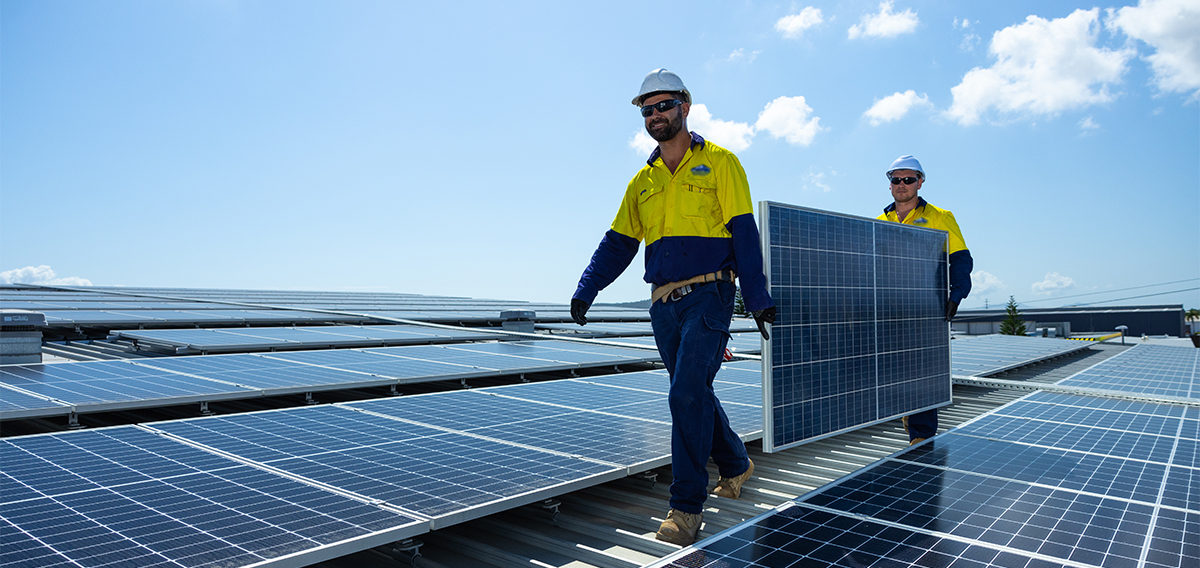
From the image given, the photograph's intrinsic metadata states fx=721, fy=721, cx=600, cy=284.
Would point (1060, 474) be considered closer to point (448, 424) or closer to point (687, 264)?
point (687, 264)

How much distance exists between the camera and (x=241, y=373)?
7.86m

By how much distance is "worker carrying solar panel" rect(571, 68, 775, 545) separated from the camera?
4.21 m

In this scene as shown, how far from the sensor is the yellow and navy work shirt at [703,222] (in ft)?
14.6

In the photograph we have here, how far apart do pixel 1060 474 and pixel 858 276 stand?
1.99 m

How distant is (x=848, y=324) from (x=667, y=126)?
7.61 feet

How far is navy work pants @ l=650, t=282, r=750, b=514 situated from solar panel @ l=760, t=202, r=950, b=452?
56 cm

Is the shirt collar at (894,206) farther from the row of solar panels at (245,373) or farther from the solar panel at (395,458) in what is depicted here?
the solar panel at (395,458)

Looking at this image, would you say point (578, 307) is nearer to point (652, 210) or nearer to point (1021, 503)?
point (652, 210)

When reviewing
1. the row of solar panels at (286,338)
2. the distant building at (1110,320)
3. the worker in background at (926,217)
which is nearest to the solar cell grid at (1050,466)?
the worker in background at (926,217)

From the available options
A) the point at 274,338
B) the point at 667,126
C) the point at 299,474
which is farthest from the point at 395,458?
the point at 274,338

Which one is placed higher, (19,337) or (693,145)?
(693,145)

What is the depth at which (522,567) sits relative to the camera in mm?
3486

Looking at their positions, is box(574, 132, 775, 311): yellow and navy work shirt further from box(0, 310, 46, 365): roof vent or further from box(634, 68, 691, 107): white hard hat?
box(0, 310, 46, 365): roof vent

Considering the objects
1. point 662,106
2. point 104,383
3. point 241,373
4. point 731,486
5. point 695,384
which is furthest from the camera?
point 241,373
